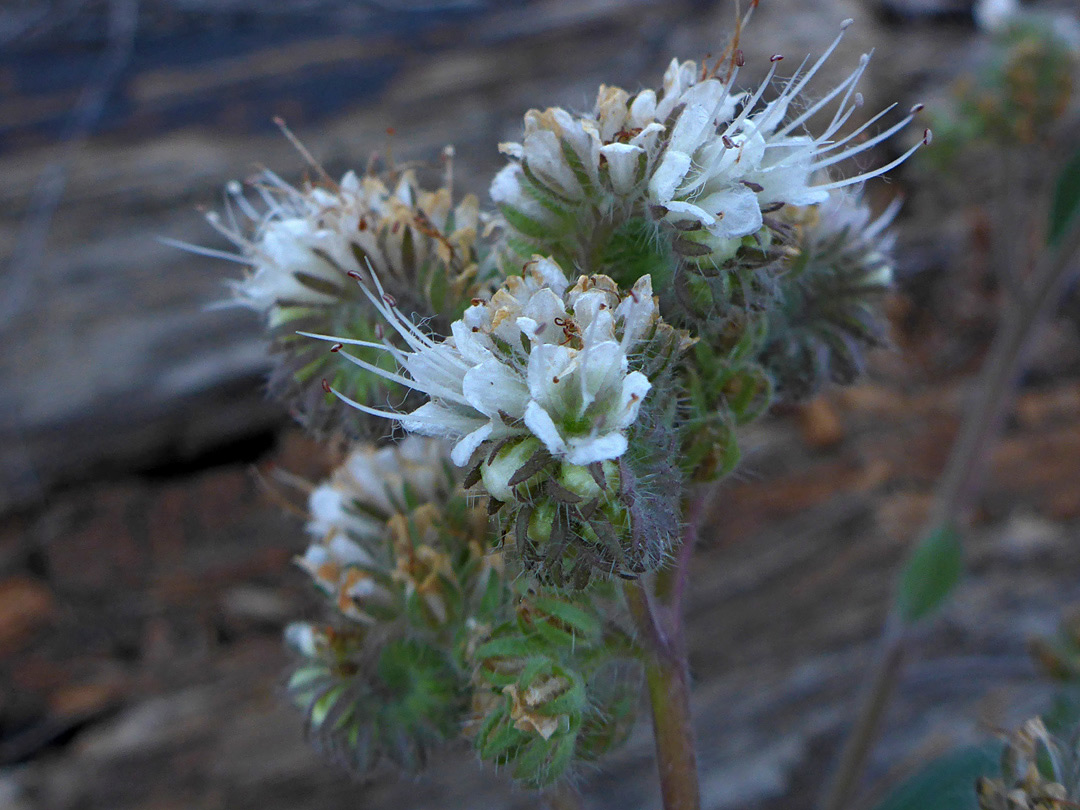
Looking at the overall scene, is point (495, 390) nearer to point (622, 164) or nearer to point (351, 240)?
point (622, 164)

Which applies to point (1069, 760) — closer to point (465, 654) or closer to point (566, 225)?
point (465, 654)

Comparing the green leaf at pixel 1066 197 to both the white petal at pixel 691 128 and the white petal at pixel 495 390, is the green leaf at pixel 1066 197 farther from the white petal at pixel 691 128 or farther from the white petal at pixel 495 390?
the white petal at pixel 495 390

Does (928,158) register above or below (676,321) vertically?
above

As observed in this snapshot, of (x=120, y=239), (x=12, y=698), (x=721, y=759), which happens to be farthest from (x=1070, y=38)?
(x=12, y=698)

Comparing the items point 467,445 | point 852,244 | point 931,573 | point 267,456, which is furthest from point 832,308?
point 267,456

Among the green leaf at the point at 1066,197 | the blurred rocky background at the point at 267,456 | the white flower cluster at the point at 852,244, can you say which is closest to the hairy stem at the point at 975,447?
the green leaf at the point at 1066,197
